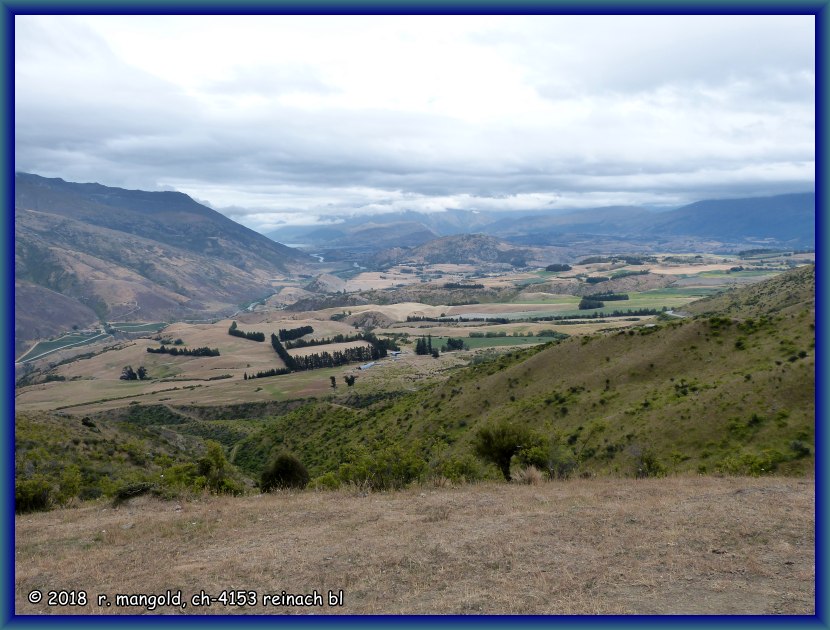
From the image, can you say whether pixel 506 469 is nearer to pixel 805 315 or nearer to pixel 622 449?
pixel 622 449

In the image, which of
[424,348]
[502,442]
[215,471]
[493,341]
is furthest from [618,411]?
[493,341]

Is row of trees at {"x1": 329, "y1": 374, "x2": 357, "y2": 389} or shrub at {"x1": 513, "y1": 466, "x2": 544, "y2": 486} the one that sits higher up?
shrub at {"x1": 513, "y1": 466, "x2": 544, "y2": 486}

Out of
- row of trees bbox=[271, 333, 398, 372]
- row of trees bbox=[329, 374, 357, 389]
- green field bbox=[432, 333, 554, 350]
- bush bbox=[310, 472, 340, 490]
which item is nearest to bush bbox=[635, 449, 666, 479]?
bush bbox=[310, 472, 340, 490]

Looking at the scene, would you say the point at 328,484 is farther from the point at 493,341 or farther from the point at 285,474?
the point at 493,341

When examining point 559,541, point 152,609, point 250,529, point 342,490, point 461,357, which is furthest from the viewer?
point 461,357

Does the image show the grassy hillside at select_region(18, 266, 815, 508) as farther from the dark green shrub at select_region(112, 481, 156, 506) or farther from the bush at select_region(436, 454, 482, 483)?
the dark green shrub at select_region(112, 481, 156, 506)

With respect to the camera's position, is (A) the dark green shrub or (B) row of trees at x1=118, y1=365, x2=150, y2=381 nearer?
(A) the dark green shrub

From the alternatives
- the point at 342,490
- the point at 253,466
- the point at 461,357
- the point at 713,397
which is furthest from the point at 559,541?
the point at 461,357
